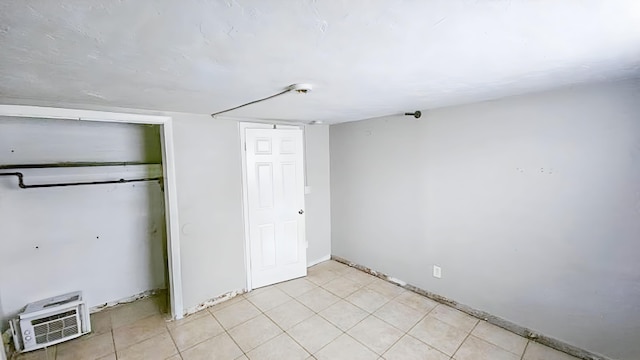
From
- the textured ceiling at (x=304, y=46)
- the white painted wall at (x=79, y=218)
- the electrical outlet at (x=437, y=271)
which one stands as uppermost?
the textured ceiling at (x=304, y=46)

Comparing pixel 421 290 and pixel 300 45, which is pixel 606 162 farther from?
pixel 300 45

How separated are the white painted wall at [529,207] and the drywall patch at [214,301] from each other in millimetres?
1927

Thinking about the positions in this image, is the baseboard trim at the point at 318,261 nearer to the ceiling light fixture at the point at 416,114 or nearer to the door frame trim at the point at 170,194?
the door frame trim at the point at 170,194

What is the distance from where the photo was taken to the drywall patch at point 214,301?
9.29ft

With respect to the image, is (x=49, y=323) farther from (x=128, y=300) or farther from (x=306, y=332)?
(x=306, y=332)

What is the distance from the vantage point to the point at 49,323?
2307 millimetres

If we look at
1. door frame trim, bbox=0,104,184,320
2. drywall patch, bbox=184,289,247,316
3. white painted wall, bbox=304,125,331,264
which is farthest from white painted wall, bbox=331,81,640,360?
door frame trim, bbox=0,104,184,320

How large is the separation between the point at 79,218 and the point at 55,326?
100 centimetres

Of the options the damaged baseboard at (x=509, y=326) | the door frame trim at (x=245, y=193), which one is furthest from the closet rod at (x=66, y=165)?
the damaged baseboard at (x=509, y=326)

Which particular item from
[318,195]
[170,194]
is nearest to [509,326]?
[318,195]

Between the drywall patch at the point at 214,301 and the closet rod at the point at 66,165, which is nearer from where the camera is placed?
the closet rod at the point at 66,165

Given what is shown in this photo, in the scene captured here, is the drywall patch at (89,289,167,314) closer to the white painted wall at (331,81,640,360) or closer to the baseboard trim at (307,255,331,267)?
the baseboard trim at (307,255,331,267)

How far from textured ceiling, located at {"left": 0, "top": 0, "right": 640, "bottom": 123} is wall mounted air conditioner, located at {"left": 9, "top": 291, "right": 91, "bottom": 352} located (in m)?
1.78

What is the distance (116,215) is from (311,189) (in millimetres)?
2360
